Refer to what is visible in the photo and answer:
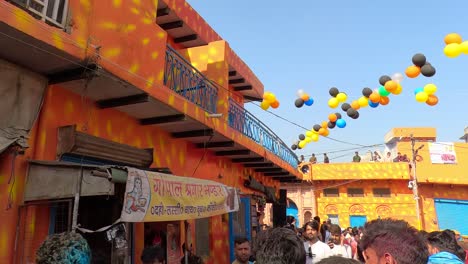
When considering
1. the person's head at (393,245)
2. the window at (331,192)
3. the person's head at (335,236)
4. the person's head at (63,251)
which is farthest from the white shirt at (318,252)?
the window at (331,192)

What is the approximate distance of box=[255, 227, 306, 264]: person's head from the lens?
2.53 m

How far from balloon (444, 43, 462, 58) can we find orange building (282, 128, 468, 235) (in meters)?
19.5

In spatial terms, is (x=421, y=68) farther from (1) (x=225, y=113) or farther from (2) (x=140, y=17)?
(2) (x=140, y=17)

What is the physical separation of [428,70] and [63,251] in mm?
7397

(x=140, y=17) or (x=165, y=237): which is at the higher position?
(x=140, y=17)

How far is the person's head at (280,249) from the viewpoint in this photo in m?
2.53

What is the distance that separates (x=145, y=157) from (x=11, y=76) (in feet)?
8.00

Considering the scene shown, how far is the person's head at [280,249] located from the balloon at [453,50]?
5.87 metres

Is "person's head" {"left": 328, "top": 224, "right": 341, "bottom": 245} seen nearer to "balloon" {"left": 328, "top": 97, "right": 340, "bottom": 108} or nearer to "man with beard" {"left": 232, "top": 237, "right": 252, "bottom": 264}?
"man with beard" {"left": 232, "top": 237, "right": 252, "bottom": 264}

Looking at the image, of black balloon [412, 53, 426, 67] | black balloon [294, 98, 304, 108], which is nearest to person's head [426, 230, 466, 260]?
black balloon [412, 53, 426, 67]

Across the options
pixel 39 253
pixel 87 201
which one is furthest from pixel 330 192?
pixel 39 253

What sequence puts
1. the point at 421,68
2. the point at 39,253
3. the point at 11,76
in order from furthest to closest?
1. the point at 421,68
2. the point at 11,76
3. the point at 39,253

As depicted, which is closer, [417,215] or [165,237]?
[165,237]

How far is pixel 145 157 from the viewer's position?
20.0ft
